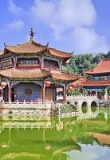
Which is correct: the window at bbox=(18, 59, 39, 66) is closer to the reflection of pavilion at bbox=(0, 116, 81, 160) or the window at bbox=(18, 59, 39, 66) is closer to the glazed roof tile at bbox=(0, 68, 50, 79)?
the glazed roof tile at bbox=(0, 68, 50, 79)

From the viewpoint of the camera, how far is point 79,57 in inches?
3986

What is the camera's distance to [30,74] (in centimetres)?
2952

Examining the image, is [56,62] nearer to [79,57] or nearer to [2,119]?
[2,119]

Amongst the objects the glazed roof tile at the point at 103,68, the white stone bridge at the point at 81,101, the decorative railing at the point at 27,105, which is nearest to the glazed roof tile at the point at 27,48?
the decorative railing at the point at 27,105

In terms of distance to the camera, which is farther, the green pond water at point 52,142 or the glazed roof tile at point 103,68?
the glazed roof tile at point 103,68

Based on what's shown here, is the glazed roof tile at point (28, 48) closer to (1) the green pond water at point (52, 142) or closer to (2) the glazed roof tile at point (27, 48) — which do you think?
(2) the glazed roof tile at point (27, 48)

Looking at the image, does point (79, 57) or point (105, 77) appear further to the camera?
point (79, 57)

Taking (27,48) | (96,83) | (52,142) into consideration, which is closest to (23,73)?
(27,48)

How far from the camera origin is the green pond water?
12992 mm

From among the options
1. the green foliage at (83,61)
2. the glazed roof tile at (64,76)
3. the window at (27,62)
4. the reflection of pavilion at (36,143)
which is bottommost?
the reflection of pavilion at (36,143)

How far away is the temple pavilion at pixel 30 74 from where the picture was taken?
95.1ft

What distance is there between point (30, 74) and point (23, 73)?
793 millimetres

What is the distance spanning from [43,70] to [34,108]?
435 cm

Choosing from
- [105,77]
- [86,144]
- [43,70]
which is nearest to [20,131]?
[86,144]
